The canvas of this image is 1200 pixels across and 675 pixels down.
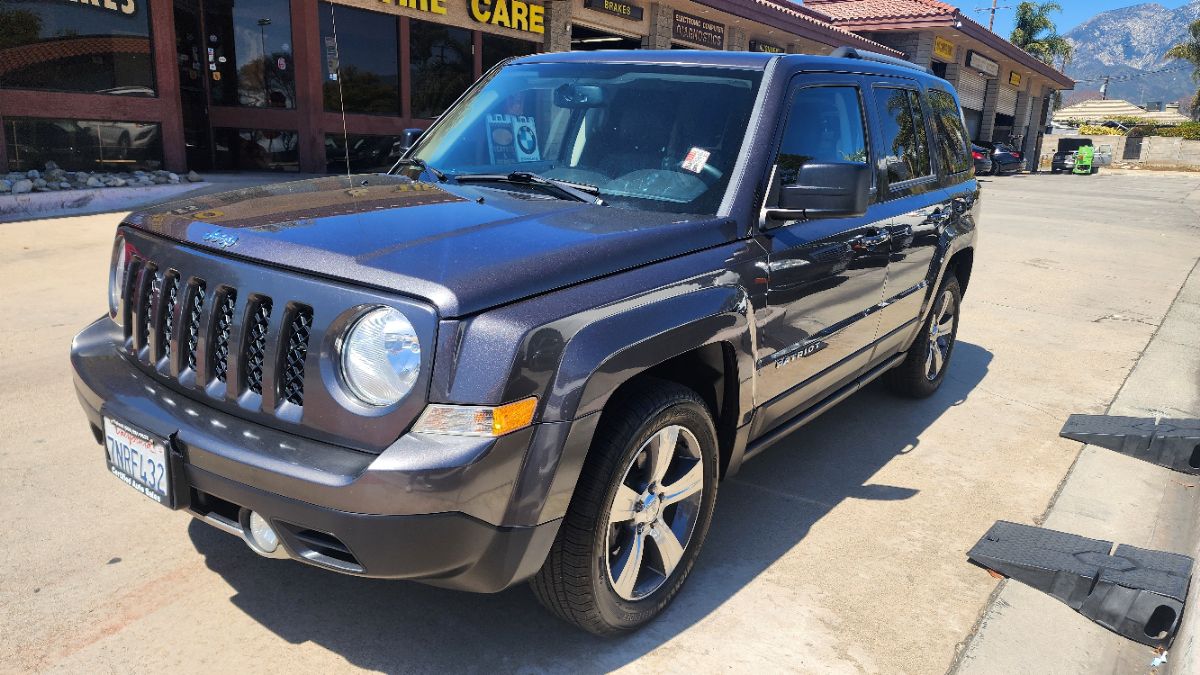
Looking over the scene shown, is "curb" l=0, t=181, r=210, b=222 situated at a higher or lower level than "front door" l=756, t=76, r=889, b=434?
lower

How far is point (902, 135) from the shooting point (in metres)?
4.41

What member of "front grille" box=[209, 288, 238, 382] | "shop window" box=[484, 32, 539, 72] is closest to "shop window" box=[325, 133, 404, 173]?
"shop window" box=[484, 32, 539, 72]

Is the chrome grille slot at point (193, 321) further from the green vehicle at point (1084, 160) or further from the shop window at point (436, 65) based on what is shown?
the green vehicle at point (1084, 160)

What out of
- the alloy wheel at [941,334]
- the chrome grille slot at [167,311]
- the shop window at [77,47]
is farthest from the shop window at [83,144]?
the alloy wheel at [941,334]

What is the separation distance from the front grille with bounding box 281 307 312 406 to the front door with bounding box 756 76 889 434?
1.54 meters

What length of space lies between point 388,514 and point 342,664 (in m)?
0.76

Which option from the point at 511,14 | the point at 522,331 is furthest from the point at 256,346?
the point at 511,14

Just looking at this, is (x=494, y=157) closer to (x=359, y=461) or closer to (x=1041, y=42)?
(x=359, y=461)

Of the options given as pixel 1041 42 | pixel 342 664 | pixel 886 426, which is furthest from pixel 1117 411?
pixel 1041 42

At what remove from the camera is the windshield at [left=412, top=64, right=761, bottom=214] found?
315 cm

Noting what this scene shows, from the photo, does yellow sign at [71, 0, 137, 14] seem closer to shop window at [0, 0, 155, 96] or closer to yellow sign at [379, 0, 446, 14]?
shop window at [0, 0, 155, 96]

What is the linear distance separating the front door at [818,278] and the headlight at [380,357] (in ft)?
4.48

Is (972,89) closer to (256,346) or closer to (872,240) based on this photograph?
(872,240)

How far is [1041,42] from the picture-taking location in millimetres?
59094
